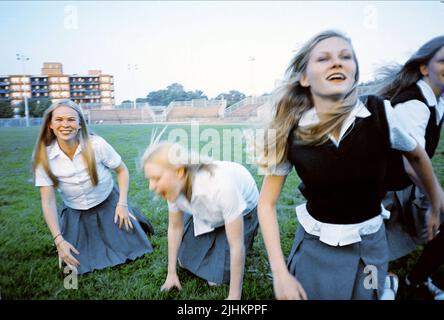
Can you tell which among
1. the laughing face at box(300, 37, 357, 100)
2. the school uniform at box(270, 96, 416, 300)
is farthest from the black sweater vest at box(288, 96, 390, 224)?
the laughing face at box(300, 37, 357, 100)

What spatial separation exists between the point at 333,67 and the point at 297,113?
0.22 metres

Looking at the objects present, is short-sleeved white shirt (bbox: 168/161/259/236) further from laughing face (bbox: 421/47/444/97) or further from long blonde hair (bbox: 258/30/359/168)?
laughing face (bbox: 421/47/444/97)

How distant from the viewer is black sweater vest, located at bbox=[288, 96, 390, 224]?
1254 millimetres

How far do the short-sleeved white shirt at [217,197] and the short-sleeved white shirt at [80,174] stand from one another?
1.57ft

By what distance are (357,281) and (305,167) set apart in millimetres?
531

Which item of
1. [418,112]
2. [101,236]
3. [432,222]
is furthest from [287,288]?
[101,236]

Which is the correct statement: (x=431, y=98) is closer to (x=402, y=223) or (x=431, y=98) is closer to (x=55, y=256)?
(x=402, y=223)

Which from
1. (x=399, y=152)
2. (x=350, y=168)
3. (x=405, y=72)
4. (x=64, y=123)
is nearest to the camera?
(x=350, y=168)

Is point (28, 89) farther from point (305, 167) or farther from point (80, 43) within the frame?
point (305, 167)

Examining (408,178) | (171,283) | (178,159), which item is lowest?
(171,283)

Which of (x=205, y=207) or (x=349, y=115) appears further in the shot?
(x=205, y=207)

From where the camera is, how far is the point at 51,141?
1691mm

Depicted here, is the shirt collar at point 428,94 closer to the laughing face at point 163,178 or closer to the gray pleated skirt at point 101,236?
the laughing face at point 163,178

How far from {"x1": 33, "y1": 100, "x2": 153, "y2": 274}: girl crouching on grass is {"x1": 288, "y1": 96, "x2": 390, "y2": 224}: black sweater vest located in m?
1.03
